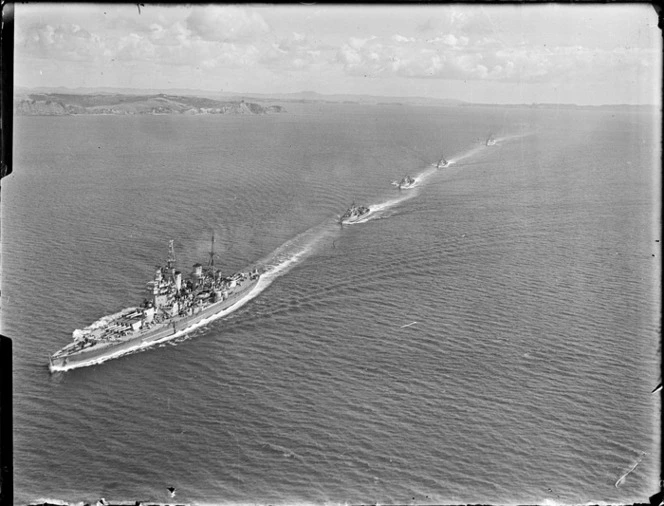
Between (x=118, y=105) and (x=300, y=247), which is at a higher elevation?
(x=118, y=105)

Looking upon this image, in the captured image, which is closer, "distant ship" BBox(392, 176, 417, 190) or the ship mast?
the ship mast

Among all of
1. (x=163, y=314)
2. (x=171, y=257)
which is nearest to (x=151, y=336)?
(x=163, y=314)

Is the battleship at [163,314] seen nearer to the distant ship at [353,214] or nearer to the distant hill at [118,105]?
the distant ship at [353,214]

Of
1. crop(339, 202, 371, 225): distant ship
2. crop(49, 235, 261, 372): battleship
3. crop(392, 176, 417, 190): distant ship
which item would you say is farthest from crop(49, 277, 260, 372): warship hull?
crop(392, 176, 417, 190): distant ship

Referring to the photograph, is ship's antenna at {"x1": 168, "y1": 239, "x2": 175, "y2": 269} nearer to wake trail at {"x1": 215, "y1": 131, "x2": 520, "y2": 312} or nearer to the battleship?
the battleship

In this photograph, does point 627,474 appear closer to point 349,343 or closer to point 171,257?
point 349,343

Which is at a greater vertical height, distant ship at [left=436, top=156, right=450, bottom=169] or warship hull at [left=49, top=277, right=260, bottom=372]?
→ distant ship at [left=436, top=156, right=450, bottom=169]

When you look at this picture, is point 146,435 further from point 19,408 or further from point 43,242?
point 43,242
